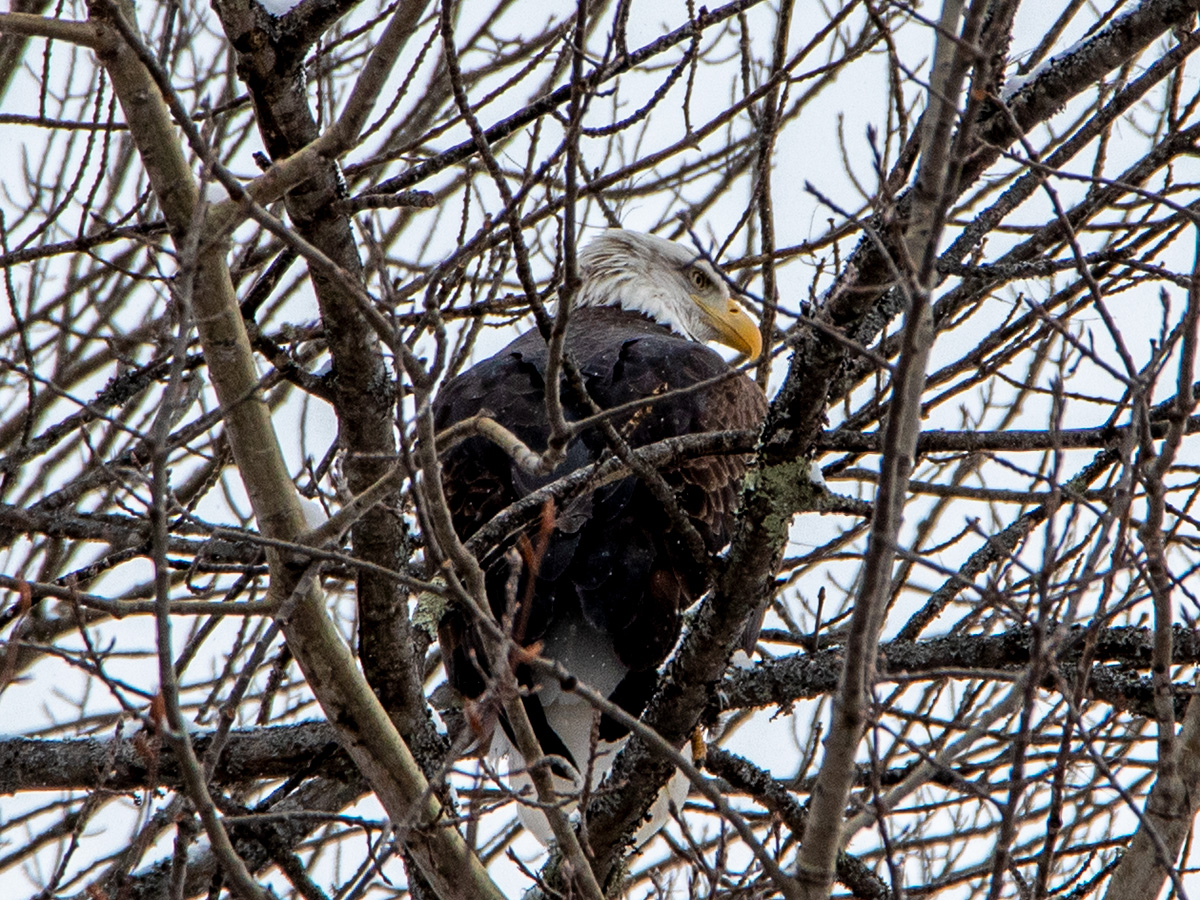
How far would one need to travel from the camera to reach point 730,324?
5.68 meters

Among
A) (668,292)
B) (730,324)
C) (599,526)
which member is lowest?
(599,526)

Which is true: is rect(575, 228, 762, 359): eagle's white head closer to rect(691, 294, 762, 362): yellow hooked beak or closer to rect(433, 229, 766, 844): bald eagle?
rect(691, 294, 762, 362): yellow hooked beak

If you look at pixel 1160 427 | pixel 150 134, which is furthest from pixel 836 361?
pixel 150 134

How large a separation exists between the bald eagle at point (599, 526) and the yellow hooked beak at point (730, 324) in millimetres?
1154

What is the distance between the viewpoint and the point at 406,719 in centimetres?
306

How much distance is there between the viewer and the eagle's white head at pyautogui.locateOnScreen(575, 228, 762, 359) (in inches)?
223

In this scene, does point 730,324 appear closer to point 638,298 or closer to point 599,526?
point 638,298

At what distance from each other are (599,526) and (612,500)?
8 centimetres

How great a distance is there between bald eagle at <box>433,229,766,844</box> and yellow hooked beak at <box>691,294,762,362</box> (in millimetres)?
1154

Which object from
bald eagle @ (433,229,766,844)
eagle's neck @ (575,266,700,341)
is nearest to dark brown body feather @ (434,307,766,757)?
bald eagle @ (433,229,766,844)

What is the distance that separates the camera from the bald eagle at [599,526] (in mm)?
3551

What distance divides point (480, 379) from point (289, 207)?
149 centimetres

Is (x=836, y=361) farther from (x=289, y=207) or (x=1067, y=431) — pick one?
(x=289, y=207)

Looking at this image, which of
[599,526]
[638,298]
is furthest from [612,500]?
[638,298]
